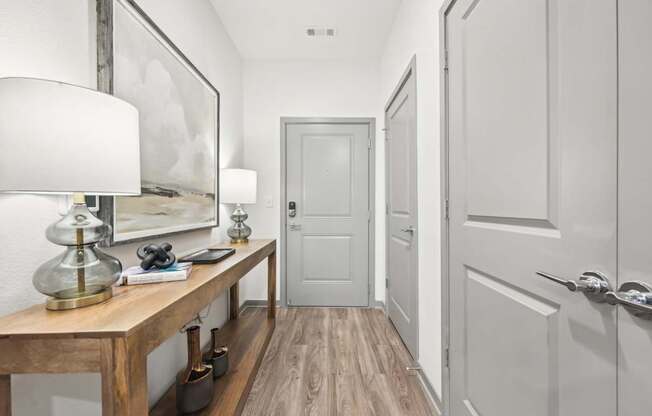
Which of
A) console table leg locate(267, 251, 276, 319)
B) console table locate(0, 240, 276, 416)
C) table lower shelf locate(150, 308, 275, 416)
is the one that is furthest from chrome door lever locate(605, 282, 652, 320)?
console table leg locate(267, 251, 276, 319)

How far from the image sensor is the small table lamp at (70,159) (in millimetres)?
625

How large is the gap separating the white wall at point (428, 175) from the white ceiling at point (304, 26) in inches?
18.4

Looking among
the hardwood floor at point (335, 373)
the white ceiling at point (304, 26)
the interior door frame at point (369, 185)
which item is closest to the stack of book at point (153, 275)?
the hardwood floor at point (335, 373)

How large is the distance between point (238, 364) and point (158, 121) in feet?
4.84

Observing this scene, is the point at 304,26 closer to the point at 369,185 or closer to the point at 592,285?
the point at 369,185

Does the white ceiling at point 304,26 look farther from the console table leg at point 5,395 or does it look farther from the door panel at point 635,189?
the console table leg at point 5,395

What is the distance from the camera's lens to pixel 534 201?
837 mm

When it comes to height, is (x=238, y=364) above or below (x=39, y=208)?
below

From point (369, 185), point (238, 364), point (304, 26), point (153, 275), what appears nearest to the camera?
point (153, 275)

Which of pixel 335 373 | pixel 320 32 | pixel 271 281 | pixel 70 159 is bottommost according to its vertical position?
pixel 335 373

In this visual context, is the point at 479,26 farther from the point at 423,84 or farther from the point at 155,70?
the point at 155,70

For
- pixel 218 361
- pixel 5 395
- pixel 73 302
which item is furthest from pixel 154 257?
pixel 218 361

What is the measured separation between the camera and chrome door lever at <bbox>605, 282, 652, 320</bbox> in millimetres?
537

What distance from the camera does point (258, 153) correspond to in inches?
119
